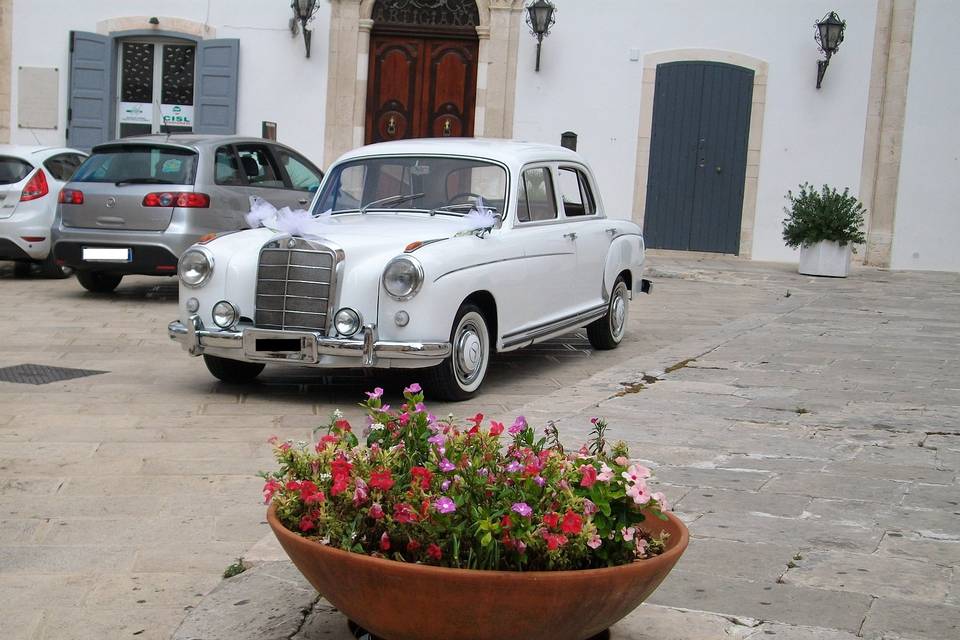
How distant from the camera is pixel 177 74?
59.3ft

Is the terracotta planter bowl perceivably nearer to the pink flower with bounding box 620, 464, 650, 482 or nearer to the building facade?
the pink flower with bounding box 620, 464, 650, 482

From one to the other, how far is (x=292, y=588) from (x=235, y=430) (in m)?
2.66

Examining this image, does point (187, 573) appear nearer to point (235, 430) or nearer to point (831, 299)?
point (235, 430)

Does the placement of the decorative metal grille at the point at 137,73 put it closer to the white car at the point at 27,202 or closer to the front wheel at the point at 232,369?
the white car at the point at 27,202

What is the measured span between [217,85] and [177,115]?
33.9 inches

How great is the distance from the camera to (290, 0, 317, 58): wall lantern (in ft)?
56.3

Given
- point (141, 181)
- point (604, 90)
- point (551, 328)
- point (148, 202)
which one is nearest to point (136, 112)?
point (604, 90)

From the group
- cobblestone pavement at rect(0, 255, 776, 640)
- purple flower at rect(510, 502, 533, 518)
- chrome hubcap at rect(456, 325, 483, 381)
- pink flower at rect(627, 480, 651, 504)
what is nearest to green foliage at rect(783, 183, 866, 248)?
cobblestone pavement at rect(0, 255, 776, 640)

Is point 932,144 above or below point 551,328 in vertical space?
above

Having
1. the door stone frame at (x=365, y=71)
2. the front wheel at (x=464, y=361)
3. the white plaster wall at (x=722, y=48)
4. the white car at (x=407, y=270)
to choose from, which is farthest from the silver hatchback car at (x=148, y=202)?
the white plaster wall at (x=722, y=48)

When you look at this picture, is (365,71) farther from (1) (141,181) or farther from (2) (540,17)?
(1) (141,181)

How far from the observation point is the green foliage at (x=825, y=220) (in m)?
15.3

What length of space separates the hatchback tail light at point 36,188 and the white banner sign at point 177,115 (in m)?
5.48

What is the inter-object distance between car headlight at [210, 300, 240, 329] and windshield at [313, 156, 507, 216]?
131 centimetres
